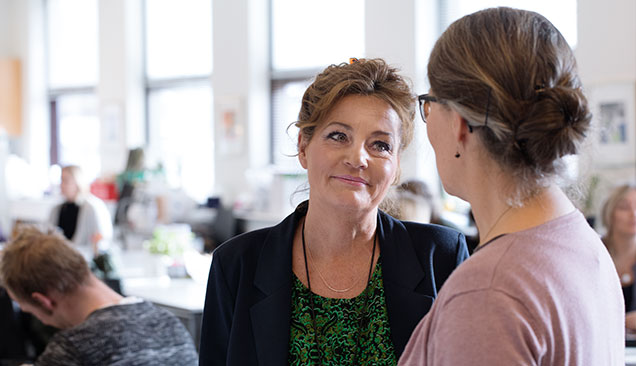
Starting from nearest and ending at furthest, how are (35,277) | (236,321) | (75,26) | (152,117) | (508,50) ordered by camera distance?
(508,50) < (236,321) < (35,277) < (152,117) < (75,26)

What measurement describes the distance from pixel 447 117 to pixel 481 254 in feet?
0.65

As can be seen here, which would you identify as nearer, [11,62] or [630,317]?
[630,317]

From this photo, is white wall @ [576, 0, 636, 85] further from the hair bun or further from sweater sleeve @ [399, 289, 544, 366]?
sweater sleeve @ [399, 289, 544, 366]

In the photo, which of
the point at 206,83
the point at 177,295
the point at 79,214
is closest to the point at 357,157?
the point at 177,295

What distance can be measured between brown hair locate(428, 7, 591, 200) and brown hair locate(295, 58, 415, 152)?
2.01ft

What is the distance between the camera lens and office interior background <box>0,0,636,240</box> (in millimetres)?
4637

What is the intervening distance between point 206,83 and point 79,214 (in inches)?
97.6

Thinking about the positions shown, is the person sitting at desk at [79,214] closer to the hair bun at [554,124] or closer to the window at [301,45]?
the window at [301,45]

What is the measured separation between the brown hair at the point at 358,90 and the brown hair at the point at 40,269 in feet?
3.45

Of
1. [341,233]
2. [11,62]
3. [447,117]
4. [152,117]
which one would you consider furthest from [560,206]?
[11,62]

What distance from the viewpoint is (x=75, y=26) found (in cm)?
912

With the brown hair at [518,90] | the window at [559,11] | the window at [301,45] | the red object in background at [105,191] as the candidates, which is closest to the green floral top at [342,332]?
the brown hair at [518,90]

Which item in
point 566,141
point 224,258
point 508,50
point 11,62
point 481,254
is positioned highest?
point 11,62

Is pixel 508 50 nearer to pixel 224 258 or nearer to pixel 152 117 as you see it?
pixel 224 258
